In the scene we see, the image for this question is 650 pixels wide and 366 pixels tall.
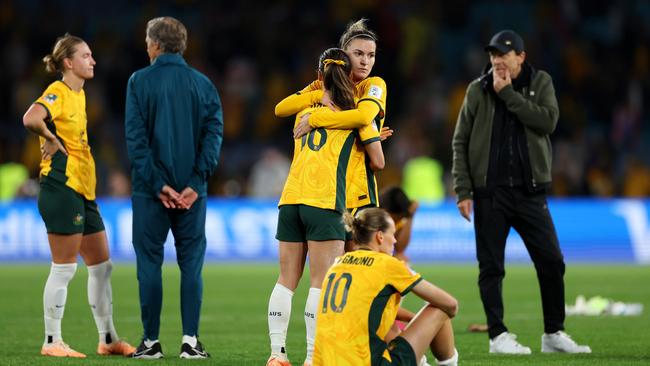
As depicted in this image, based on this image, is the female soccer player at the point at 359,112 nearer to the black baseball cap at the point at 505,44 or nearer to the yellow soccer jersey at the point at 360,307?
the yellow soccer jersey at the point at 360,307

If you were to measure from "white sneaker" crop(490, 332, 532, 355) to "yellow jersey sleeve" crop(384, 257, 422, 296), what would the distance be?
262 cm

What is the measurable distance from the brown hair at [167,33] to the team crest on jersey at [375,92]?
1.56m

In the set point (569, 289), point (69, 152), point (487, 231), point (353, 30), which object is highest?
point (353, 30)

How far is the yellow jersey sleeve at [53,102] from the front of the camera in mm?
8664

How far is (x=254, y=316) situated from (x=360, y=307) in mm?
5872

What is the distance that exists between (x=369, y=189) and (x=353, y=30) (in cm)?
111

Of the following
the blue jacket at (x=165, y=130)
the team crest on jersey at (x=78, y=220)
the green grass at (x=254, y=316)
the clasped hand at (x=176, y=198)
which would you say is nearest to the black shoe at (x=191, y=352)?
the green grass at (x=254, y=316)

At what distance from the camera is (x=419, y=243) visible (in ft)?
67.5

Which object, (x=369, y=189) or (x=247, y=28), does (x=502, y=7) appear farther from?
(x=369, y=189)

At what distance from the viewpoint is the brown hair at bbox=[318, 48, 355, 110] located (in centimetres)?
754

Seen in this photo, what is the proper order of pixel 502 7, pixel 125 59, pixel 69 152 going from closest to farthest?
1. pixel 69 152
2. pixel 125 59
3. pixel 502 7

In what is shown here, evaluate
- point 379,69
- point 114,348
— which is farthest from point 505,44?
point 379,69

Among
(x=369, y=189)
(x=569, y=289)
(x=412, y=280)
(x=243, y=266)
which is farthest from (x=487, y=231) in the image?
(x=243, y=266)

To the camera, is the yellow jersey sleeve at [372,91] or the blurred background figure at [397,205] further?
the blurred background figure at [397,205]
